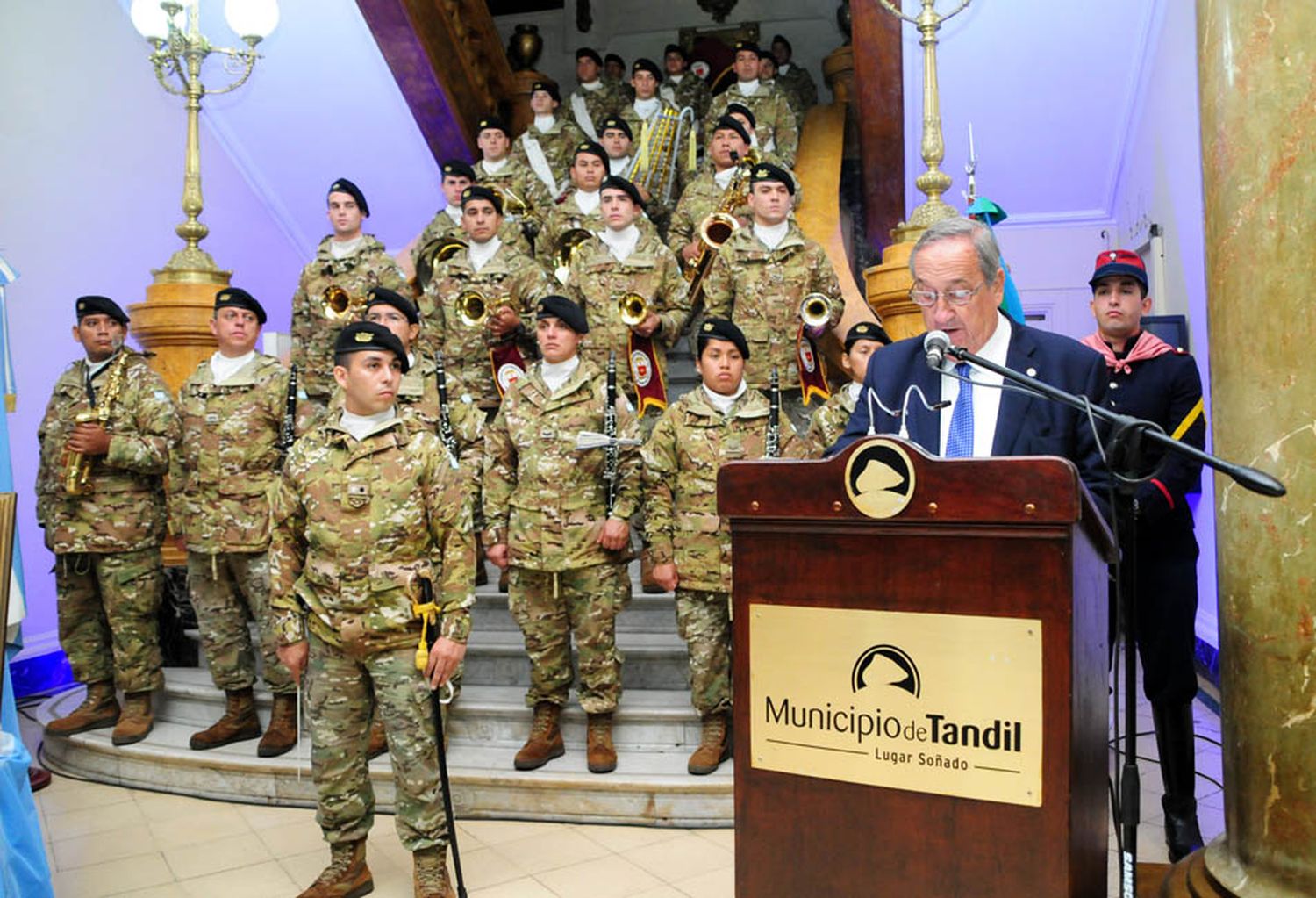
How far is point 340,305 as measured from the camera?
616cm

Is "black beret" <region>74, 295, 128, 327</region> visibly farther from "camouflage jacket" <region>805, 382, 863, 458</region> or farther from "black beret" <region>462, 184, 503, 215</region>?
"camouflage jacket" <region>805, 382, 863, 458</region>

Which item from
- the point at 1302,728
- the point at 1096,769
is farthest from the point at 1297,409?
the point at 1096,769

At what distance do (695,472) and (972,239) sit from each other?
2.52 meters

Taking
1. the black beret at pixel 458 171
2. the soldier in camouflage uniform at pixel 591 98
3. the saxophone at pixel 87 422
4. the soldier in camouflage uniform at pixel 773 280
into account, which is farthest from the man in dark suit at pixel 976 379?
the soldier in camouflage uniform at pixel 591 98

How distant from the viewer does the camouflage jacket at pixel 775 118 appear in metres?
8.00

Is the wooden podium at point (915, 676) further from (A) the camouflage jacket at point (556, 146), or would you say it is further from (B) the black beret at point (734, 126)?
(A) the camouflage jacket at point (556, 146)

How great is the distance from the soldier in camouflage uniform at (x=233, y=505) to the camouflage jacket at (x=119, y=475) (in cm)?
15

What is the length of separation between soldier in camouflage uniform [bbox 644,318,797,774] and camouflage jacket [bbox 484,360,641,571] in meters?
0.15

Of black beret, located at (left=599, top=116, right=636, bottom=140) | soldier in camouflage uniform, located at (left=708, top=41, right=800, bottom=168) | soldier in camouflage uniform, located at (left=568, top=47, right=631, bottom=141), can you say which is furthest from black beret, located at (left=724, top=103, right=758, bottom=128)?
soldier in camouflage uniform, located at (left=568, top=47, right=631, bottom=141)

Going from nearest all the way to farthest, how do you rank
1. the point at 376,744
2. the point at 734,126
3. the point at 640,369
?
the point at 376,744, the point at 640,369, the point at 734,126

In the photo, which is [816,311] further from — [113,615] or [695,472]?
[113,615]

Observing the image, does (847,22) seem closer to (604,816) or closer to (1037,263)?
(1037,263)

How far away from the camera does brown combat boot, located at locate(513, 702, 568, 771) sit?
4.41 meters

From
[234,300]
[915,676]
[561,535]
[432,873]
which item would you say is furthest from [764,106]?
[915,676]
